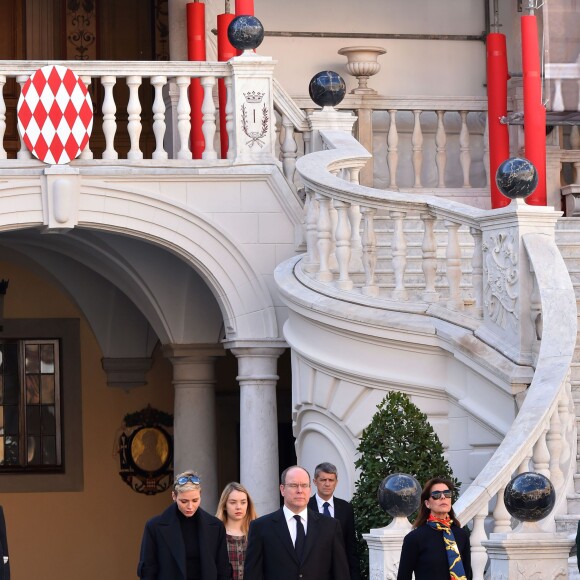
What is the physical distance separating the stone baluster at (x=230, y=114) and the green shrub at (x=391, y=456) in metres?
3.26

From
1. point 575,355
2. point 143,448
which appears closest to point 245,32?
point 575,355

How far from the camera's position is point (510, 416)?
1051cm

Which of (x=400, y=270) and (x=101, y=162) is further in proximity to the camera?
(x=101, y=162)

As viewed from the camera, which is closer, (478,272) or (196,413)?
(478,272)

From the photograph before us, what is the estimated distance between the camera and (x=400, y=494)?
28.4 feet

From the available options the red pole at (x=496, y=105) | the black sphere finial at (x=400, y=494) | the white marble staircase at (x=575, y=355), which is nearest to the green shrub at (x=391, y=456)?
the white marble staircase at (x=575, y=355)

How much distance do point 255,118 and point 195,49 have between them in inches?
78.0

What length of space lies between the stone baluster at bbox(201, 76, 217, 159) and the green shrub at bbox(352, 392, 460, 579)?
3.22 m

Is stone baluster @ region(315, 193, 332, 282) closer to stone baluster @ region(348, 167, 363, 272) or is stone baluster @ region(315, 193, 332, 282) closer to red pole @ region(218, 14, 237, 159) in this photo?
stone baluster @ region(348, 167, 363, 272)

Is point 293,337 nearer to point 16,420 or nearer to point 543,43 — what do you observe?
point 543,43

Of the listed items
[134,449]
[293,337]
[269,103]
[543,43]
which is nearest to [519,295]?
[293,337]

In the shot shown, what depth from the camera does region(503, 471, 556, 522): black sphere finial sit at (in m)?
8.08

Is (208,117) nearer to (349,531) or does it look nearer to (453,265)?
(453,265)

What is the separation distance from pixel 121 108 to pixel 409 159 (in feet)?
9.95
